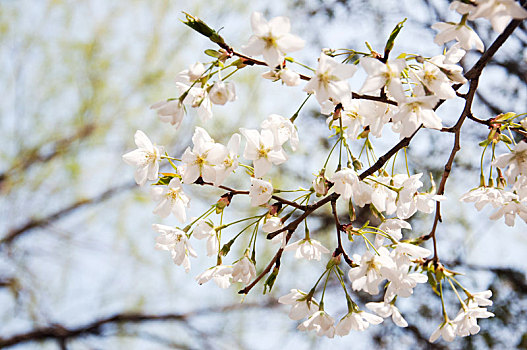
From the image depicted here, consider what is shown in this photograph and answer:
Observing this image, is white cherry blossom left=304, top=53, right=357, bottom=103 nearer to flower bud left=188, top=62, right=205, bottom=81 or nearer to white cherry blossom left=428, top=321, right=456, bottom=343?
flower bud left=188, top=62, right=205, bottom=81

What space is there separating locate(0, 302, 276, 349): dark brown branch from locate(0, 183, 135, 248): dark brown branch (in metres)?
0.53

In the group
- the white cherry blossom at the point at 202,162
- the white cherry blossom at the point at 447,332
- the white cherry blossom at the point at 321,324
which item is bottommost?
the white cherry blossom at the point at 447,332

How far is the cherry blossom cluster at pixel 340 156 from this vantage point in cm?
58

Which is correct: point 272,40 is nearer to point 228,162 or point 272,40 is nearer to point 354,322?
point 228,162

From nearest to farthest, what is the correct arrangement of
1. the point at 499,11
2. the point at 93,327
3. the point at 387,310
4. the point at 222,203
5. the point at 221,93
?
the point at 499,11
the point at 221,93
the point at 222,203
the point at 387,310
the point at 93,327

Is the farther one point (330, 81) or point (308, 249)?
point (308, 249)

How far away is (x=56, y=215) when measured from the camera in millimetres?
3021

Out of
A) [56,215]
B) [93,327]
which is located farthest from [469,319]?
[56,215]

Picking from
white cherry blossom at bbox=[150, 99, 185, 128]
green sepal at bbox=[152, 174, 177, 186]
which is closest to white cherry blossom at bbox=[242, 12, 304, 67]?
white cherry blossom at bbox=[150, 99, 185, 128]

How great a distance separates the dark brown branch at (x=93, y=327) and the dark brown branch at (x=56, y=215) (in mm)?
529

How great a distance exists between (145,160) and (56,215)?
251 centimetres

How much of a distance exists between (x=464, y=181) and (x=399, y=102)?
1.71 m

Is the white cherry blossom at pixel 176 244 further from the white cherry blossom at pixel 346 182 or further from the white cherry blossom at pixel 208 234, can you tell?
the white cherry blossom at pixel 346 182

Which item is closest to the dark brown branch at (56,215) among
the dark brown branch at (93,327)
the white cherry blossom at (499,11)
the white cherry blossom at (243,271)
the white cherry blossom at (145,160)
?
the dark brown branch at (93,327)
